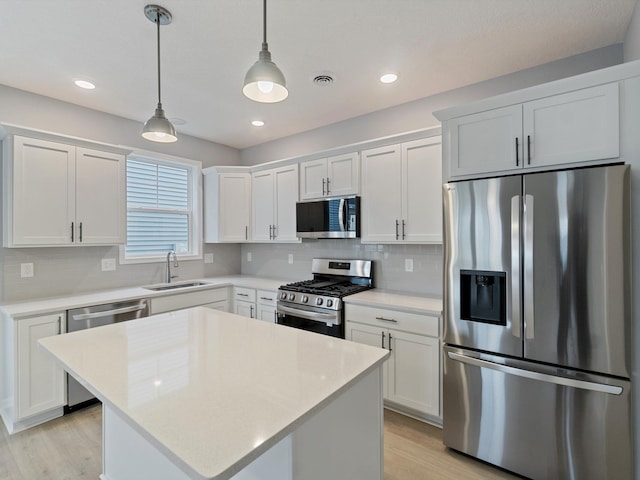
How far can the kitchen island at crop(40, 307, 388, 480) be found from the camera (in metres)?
0.88

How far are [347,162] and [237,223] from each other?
1.72 meters

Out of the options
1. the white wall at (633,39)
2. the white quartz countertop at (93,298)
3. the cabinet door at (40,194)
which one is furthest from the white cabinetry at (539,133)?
the cabinet door at (40,194)

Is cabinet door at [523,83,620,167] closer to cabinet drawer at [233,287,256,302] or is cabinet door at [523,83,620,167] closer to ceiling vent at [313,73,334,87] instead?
ceiling vent at [313,73,334,87]

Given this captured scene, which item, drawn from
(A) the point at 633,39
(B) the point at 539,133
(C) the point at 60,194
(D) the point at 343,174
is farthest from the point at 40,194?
(A) the point at 633,39

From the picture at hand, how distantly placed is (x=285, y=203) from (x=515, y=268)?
8.34 feet

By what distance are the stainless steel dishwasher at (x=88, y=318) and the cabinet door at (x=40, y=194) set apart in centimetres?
65

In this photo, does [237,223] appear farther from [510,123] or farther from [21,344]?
[510,123]

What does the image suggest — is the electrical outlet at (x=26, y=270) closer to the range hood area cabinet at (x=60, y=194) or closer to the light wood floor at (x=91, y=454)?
the range hood area cabinet at (x=60, y=194)

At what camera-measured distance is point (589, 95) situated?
179 cm

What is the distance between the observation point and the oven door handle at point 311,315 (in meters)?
2.90

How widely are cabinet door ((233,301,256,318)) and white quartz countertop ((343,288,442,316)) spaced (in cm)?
131

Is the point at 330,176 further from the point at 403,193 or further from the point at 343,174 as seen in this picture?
the point at 403,193

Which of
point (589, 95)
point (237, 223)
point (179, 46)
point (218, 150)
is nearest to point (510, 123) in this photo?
point (589, 95)

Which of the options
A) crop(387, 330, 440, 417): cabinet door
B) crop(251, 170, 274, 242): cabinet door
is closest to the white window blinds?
crop(251, 170, 274, 242): cabinet door
